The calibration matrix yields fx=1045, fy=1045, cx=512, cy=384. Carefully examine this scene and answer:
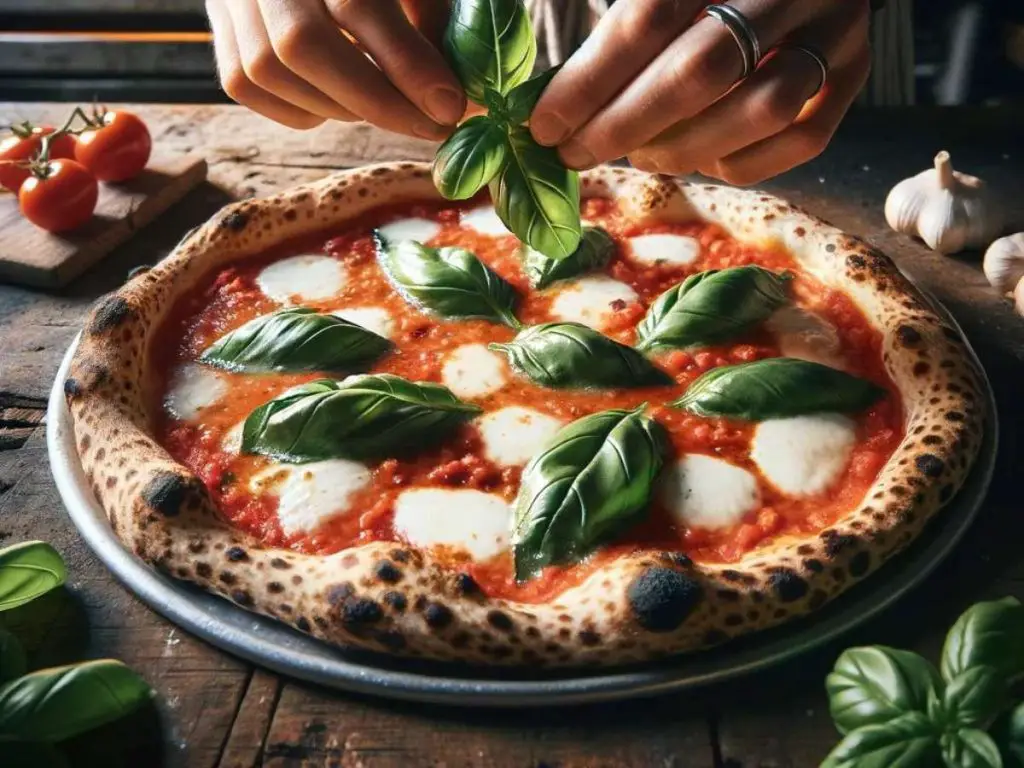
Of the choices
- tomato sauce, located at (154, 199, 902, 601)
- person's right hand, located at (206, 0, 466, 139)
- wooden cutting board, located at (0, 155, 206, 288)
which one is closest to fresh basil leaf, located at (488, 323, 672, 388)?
tomato sauce, located at (154, 199, 902, 601)

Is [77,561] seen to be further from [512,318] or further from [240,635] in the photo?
[512,318]

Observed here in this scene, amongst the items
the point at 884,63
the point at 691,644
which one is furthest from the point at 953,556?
the point at 884,63

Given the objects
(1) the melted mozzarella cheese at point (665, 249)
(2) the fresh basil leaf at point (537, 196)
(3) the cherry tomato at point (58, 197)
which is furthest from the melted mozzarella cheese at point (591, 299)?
(3) the cherry tomato at point (58, 197)

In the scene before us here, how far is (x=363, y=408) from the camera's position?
1.66 meters

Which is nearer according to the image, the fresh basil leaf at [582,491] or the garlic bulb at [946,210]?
the fresh basil leaf at [582,491]

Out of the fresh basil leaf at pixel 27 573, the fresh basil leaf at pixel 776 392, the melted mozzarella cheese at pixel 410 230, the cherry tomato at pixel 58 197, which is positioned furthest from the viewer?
the cherry tomato at pixel 58 197

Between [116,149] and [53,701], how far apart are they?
1.89 meters

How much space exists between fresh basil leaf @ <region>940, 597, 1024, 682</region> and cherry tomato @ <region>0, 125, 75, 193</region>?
242 centimetres

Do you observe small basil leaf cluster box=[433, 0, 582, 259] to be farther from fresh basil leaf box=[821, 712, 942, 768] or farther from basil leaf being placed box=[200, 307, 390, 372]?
fresh basil leaf box=[821, 712, 942, 768]

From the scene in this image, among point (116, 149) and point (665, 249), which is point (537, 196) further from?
point (116, 149)

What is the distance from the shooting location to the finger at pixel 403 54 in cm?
160

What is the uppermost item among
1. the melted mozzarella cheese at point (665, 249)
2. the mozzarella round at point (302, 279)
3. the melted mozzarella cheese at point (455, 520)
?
the mozzarella round at point (302, 279)

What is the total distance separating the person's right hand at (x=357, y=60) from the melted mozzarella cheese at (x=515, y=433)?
0.48m

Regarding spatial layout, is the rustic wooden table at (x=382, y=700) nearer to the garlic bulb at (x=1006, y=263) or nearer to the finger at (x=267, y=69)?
the garlic bulb at (x=1006, y=263)
